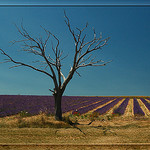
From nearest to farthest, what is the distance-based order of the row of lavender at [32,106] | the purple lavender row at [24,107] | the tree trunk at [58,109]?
the tree trunk at [58,109] < the purple lavender row at [24,107] < the row of lavender at [32,106]

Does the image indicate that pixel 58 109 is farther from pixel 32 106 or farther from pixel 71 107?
pixel 32 106

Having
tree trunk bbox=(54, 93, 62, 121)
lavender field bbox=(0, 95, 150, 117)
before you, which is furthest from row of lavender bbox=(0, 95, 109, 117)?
tree trunk bbox=(54, 93, 62, 121)

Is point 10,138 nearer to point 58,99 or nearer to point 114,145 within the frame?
point 114,145

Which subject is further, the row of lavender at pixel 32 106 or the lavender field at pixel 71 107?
the row of lavender at pixel 32 106

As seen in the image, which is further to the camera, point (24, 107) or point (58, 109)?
point (24, 107)

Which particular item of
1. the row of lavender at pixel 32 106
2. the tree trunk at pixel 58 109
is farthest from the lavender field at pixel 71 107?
the tree trunk at pixel 58 109

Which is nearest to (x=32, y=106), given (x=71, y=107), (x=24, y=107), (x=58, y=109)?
(x=24, y=107)

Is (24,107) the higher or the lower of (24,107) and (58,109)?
the lower

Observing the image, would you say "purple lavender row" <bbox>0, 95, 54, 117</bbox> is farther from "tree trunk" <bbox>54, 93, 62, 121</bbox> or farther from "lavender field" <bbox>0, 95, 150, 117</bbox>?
"tree trunk" <bbox>54, 93, 62, 121</bbox>

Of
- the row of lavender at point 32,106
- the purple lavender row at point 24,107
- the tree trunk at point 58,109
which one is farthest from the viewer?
the row of lavender at point 32,106

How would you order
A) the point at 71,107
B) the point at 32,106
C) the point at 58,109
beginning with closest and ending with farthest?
1. the point at 58,109
2. the point at 71,107
3. the point at 32,106

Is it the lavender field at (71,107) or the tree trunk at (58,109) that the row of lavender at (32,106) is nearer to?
the lavender field at (71,107)

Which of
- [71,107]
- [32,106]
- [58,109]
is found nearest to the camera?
[58,109]

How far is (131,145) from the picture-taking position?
15.8 ft
